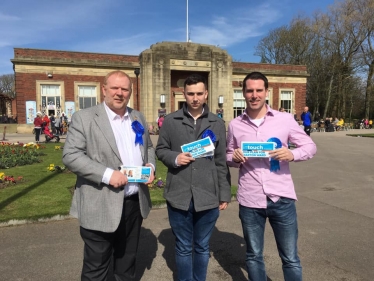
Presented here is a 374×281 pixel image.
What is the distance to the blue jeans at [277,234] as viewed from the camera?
2.62m

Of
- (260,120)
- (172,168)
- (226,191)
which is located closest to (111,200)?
(172,168)

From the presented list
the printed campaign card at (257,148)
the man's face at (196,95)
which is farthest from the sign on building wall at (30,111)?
the printed campaign card at (257,148)

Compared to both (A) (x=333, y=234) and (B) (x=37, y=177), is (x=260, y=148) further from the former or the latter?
(B) (x=37, y=177)

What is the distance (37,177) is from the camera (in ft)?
25.4

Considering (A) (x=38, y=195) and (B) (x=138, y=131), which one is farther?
(A) (x=38, y=195)

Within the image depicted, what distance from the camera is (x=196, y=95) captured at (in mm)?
2734

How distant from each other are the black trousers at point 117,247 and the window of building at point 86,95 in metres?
24.5

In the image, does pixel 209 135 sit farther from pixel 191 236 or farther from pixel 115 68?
pixel 115 68

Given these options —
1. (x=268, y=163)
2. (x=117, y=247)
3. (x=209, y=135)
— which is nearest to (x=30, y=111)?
(x=117, y=247)

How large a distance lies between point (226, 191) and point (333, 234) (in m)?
2.60

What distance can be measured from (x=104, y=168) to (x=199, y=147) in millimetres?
847

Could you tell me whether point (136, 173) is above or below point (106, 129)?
below

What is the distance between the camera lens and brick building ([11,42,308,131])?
24.2 m

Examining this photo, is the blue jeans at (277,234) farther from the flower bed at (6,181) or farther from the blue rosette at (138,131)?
the flower bed at (6,181)
